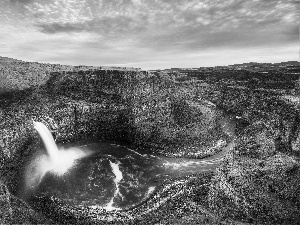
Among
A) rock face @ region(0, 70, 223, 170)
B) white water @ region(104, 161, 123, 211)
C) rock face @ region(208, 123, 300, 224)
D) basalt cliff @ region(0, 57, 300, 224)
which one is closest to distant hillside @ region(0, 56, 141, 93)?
basalt cliff @ region(0, 57, 300, 224)

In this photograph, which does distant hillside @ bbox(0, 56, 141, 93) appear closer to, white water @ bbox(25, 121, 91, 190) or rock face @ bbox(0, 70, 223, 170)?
rock face @ bbox(0, 70, 223, 170)

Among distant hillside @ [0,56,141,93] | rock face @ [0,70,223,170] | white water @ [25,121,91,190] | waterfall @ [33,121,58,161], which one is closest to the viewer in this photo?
white water @ [25,121,91,190]

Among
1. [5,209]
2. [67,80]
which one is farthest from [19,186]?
[67,80]

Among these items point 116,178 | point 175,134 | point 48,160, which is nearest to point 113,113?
point 175,134

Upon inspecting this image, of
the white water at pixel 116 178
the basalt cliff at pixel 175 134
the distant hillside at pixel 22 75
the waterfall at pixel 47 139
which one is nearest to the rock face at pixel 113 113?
the basalt cliff at pixel 175 134

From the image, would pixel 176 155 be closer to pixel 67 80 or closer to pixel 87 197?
pixel 87 197

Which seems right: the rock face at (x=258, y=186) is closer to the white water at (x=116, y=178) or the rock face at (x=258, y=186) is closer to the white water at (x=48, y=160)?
the white water at (x=116, y=178)

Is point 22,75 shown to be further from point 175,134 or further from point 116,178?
point 175,134

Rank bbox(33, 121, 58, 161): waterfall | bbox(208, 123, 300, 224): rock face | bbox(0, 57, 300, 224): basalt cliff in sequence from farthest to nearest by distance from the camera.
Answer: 1. bbox(33, 121, 58, 161): waterfall
2. bbox(0, 57, 300, 224): basalt cliff
3. bbox(208, 123, 300, 224): rock face

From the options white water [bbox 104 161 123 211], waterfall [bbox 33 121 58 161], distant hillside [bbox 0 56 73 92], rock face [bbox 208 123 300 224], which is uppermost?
distant hillside [bbox 0 56 73 92]
